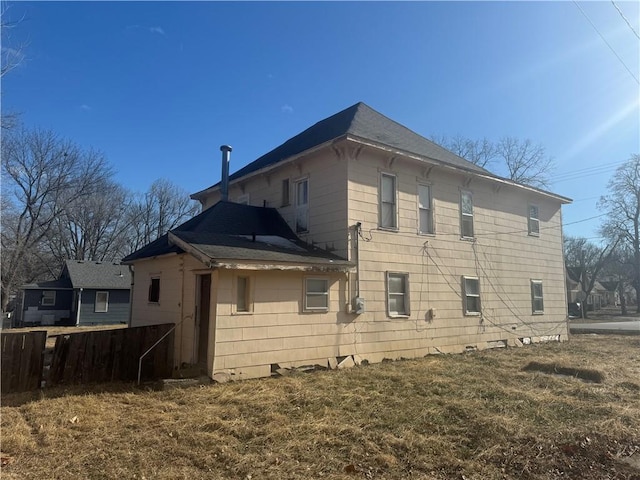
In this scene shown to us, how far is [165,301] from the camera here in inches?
447

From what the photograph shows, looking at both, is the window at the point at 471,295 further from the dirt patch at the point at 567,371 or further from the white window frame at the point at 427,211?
the dirt patch at the point at 567,371

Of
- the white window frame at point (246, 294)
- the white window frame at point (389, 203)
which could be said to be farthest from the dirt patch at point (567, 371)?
the white window frame at point (246, 294)

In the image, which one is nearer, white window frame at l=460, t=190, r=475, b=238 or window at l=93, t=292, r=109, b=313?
white window frame at l=460, t=190, r=475, b=238

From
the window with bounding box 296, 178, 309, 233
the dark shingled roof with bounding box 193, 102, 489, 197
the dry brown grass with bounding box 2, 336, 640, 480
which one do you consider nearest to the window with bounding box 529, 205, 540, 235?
the dark shingled roof with bounding box 193, 102, 489, 197

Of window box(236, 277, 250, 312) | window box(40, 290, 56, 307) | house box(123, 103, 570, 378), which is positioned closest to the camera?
window box(236, 277, 250, 312)

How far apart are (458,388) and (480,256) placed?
295 inches

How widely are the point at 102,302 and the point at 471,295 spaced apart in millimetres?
24544

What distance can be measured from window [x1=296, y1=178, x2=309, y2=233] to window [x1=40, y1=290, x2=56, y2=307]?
78.5 feet

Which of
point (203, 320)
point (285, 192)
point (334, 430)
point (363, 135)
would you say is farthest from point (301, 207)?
point (334, 430)

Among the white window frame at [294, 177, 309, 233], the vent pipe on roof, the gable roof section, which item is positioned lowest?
the gable roof section

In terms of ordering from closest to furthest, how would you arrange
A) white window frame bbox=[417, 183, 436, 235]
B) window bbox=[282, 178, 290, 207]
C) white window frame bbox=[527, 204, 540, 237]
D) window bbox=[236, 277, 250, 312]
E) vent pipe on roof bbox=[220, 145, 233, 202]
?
window bbox=[236, 277, 250, 312]
white window frame bbox=[417, 183, 436, 235]
window bbox=[282, 178, 290, 207]
vent pipe on roof bbox=[220, 145, 233, 202]
white window frame bbox=[527, 204, 540, 237]

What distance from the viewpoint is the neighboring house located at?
27.6 meters

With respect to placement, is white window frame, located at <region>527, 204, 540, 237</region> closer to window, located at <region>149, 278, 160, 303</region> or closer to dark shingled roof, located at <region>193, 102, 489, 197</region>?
dark shingled roof, located at <region>193, 102, 489, 197</region>

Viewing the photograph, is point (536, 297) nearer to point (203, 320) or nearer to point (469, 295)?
point (469, 295)
